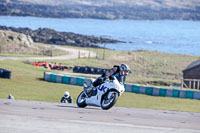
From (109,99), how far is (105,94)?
219mm

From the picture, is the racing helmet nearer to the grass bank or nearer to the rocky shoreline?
the grass bank

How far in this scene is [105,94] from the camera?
15.9 m

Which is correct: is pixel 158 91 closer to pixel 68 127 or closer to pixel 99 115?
pixel 99 115

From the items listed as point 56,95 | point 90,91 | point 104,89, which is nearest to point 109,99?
point 104,89

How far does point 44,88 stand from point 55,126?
20.6 meters

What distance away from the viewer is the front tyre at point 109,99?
15500 mm

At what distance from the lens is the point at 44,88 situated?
32594 mm

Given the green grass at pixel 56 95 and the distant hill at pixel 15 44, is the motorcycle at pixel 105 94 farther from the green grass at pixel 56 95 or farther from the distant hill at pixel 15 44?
the distant hill at pixel 15 44

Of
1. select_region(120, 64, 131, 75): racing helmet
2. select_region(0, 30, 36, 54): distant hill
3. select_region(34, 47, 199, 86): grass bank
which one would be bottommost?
select_region(120, 64, 131, 75): racing helmet

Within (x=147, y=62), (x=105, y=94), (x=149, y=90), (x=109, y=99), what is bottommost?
(x=149, y=90)

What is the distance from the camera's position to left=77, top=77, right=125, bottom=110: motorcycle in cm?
1545

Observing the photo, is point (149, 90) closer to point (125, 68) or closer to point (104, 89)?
point (104, 89)

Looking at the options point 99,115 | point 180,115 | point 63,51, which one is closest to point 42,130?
point 99,115

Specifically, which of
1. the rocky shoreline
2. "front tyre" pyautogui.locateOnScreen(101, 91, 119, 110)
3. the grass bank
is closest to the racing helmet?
"front tyre" pyautogui.locateOnScreen(101, 91, 119, 110)
